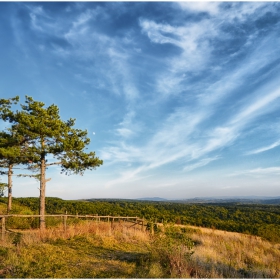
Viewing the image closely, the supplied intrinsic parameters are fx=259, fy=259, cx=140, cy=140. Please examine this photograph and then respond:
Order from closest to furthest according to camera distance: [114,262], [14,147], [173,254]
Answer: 1. [173,254]
2. [114,262]
3. [14,147]

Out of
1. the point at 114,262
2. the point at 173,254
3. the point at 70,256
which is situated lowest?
the point at 114,262

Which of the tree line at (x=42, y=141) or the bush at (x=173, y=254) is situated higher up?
the tree line at (x=42, y=141)

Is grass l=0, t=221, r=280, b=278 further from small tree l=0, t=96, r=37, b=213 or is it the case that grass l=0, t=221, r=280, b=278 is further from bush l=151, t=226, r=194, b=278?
small tree l=0, t=96, r=37, b=213

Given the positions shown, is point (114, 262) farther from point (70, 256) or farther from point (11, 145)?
point (11, 145)

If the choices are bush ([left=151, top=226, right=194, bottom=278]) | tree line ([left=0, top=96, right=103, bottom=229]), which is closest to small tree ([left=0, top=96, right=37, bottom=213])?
tree line ([left=0, top=96, right=103, bottom=229])

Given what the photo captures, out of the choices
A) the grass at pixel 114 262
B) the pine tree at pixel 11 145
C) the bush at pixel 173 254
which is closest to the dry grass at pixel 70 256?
the grass at pixel 114 262

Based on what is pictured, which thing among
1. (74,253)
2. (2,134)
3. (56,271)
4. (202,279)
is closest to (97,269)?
(56,271)

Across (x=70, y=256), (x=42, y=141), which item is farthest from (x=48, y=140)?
(x=70, y=256)

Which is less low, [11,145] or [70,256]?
[11,145]

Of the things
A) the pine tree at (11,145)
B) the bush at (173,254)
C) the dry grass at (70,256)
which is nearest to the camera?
the dry grass at (70,256)

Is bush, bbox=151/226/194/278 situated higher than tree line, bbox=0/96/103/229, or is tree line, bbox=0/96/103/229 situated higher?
tree line, bbox=0/96/103/229

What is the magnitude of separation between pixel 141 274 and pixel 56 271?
247 cm

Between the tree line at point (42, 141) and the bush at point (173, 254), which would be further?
the tree line at point (42, 141)

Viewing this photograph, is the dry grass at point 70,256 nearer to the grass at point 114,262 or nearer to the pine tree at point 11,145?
the grass at point 114,262
